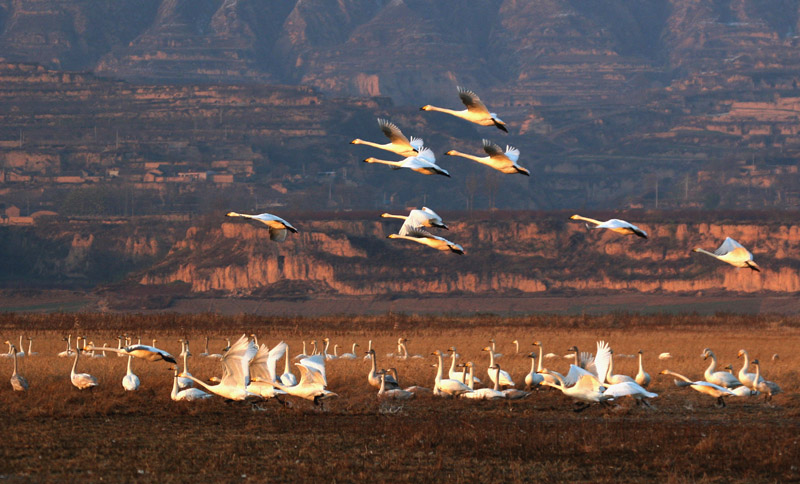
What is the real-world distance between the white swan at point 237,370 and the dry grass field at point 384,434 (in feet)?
2.56

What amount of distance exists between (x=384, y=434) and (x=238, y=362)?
2912 mm

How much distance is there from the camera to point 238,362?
2667 centimetres

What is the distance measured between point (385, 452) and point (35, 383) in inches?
468

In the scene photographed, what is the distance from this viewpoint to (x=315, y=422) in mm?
28906

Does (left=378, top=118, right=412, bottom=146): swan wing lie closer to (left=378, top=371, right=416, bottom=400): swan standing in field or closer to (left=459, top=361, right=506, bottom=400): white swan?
(left=459, top=361, right=506, bottom=400): white swan

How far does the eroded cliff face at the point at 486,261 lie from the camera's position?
11081 cm

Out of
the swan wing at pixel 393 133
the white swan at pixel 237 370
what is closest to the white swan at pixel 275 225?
the white swan at pixel 237 370

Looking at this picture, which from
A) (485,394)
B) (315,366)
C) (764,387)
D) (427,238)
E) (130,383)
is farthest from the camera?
(764,387)

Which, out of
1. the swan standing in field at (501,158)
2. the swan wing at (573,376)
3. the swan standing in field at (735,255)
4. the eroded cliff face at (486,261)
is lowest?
the eroded cliff face at (486,261)

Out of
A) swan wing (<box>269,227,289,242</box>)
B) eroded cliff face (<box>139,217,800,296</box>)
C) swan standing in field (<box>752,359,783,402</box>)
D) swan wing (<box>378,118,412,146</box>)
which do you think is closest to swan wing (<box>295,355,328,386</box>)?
swan wing (<box>269,227,289,242</box>)

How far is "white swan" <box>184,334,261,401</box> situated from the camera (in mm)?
26281

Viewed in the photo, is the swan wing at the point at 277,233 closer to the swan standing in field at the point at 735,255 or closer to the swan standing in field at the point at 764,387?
the swan standing in field at the point at 735,255

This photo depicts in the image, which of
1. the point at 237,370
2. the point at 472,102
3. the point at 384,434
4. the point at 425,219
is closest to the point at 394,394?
the point at 384,434

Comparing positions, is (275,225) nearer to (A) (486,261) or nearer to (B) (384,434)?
(B) (384,434)
